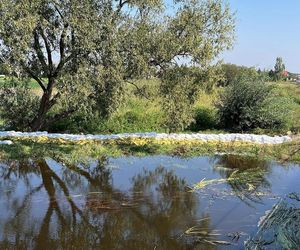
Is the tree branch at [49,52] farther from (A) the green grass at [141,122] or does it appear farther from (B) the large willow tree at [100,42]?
(A) the green grass at [141,122]

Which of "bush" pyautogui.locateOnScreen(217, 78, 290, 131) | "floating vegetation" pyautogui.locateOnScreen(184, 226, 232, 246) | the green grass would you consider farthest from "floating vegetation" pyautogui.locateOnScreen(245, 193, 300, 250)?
"bush" pyautogui.locateOnScreen(217, 78, 290, 131)

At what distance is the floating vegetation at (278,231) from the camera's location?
528cm

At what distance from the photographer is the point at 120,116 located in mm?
18281

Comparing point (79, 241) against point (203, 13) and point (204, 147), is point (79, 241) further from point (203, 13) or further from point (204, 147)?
point (203, 13)

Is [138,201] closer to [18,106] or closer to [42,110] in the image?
[42,110]

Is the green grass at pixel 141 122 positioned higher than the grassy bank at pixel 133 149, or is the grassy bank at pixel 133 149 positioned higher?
the green grass at pixel 141 122

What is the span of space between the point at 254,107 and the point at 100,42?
8263 millimetres

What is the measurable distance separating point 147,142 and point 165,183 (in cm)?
396

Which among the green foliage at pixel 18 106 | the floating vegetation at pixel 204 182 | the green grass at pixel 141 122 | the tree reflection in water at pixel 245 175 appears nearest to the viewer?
the tree reflection in water at pixel 245 175

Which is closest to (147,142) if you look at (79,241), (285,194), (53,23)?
(53,23)

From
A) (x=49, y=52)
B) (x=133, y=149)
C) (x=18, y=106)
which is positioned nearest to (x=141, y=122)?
(x=18, y=106)

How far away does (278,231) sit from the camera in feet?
18.5

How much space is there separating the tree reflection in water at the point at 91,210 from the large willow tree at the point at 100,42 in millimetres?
3510

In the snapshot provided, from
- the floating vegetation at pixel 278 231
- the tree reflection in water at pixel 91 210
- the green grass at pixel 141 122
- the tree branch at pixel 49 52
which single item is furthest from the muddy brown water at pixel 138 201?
the green grass at pixel 141 122
